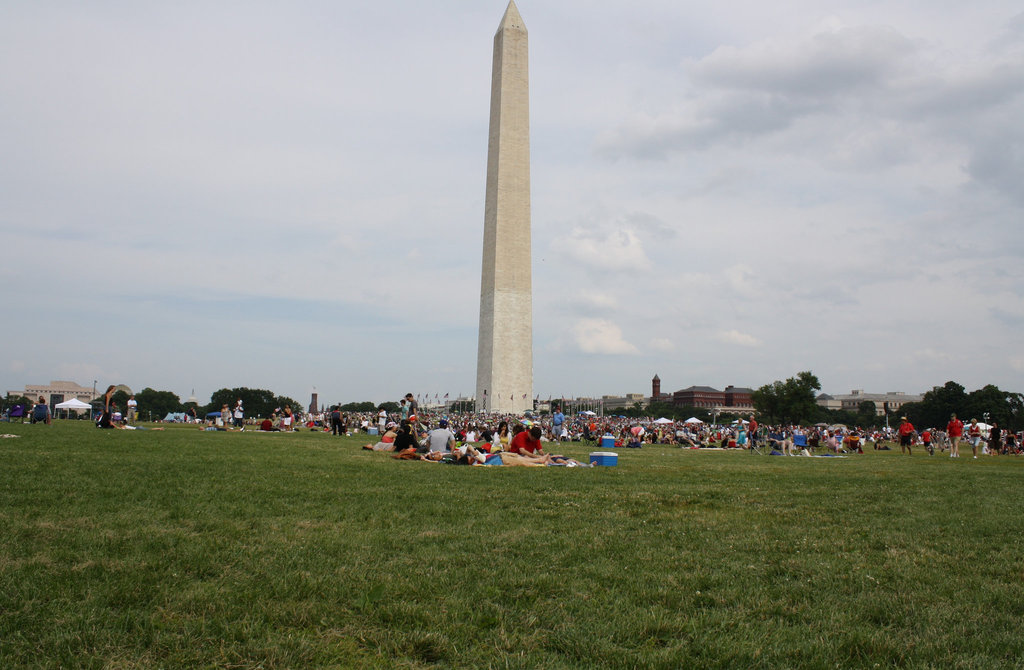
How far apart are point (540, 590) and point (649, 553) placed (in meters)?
1.37

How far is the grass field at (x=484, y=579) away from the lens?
344 centimetres

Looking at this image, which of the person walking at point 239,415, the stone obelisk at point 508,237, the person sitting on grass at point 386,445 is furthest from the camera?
the stone obelisk at point 508,237

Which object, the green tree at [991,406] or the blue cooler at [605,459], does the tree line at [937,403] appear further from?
the blue cooler at [605,459]

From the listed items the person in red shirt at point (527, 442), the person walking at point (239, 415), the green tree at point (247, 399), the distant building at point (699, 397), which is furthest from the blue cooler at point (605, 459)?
the distant building at point (699, 397)

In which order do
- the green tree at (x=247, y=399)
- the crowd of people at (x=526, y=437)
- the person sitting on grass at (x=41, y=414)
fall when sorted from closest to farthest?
1. the crowd of people at (x=526, y=437)
2. the person sitting on grass at (x=41, y=414)
3. the green tree at (x=247, y=399)

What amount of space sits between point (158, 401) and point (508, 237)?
8196 cm

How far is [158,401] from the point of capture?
114500mm

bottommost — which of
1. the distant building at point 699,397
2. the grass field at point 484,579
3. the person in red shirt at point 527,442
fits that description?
the grass field at point 484,579

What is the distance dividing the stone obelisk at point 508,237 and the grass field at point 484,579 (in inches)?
1813

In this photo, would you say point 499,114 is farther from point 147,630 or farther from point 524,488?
point 147,630

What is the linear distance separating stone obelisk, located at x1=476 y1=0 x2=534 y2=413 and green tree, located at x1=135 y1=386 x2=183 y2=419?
7235 centimetres

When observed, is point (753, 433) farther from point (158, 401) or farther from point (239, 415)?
point (158, 401)

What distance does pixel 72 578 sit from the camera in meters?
4.19

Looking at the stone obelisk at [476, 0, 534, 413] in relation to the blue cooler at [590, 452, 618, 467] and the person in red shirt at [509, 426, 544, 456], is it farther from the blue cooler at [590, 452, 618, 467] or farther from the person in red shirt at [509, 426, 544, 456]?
the blue cooler at [590, 452, 618, 467]
